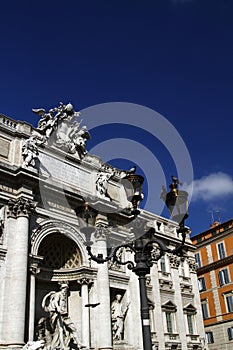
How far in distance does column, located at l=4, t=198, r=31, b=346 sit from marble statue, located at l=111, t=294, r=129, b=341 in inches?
256

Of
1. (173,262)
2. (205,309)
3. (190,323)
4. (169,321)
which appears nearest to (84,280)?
(169,321)

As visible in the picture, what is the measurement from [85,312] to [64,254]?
3.33m

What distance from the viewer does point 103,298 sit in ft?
68.1

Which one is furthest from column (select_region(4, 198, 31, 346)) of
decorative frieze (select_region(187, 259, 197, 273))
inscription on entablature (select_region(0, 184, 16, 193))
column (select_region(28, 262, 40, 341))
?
decorative frieze (select_region(187, 259, 197, 273))

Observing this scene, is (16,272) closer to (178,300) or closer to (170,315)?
(170,315)

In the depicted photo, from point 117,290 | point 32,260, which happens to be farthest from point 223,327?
point 32,260

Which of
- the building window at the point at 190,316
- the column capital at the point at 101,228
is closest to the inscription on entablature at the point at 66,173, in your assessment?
the column capital at the point at 101,228

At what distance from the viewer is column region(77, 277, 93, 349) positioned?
19.6 meters

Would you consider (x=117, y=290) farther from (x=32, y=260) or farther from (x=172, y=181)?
(x=172, y=181)

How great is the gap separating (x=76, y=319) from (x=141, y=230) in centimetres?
1199

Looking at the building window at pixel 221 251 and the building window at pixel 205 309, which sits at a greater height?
the building window at pixel 221 251

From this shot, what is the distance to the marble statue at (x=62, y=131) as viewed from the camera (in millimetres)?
22844

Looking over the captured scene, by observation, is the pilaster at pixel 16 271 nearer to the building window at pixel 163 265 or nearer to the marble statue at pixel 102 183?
the marble statue at pixel 102 183

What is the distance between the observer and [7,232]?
18594 mm
